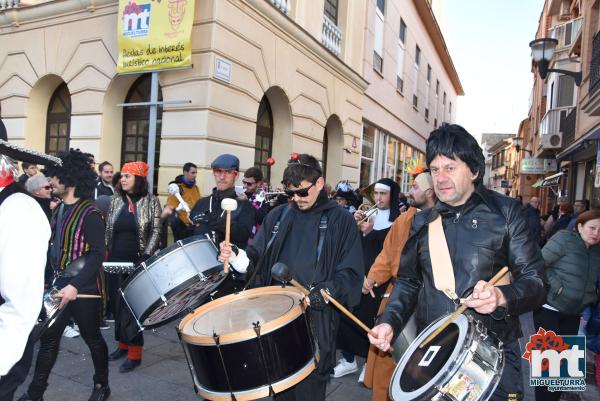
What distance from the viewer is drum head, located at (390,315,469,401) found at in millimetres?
1756

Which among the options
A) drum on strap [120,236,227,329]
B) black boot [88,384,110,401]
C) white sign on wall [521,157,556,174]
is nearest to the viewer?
drum on strap [120,236,227,329]

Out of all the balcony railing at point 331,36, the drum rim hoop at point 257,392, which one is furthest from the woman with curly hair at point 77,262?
the balcony railing at point 331,36

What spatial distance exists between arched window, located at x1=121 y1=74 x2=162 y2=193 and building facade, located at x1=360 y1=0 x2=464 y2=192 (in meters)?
7.27

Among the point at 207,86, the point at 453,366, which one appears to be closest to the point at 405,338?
the point at 453,366

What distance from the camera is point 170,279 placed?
3.05m

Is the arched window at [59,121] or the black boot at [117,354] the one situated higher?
the arched window at [59,121]

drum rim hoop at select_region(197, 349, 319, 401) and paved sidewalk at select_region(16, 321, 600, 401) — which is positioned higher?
drum rim hoop at select_region(197, 349, 319, 401)

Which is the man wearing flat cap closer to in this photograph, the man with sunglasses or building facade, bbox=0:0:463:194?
the man with sunglasses

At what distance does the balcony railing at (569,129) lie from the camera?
583 inches

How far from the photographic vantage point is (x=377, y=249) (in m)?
4.97

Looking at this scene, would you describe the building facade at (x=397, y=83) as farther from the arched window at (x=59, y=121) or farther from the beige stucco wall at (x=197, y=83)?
the arched window at (x=59, y=121)

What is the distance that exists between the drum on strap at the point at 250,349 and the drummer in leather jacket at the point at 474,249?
17.9 inches

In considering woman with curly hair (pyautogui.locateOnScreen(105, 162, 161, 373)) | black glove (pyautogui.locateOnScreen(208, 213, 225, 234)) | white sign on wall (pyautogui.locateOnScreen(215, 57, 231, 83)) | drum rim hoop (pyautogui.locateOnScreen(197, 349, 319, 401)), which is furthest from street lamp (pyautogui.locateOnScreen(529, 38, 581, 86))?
drum rim hoop (pyautogui.locateOnScreen(197, 349, 319, 401))

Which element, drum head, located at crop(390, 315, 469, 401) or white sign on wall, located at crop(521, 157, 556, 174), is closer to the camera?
drum head, located at crop(390, 315, 469, 401)
